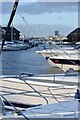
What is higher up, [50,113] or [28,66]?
[50,113]

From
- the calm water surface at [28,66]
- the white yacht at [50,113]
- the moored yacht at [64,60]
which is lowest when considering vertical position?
the calm water surface at [28,66]

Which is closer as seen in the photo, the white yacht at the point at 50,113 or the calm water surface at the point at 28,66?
the white yacht at the point at 50,113

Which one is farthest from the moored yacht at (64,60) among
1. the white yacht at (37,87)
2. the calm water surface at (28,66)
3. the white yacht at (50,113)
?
the white yacht at (50,113)

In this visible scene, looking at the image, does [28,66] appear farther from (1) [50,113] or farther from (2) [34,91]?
(1) [50,113]

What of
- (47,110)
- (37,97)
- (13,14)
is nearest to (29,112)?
(47,110)

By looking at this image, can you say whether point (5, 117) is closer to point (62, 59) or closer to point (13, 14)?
point (13, 14)

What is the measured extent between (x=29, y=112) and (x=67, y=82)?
390 centimetres

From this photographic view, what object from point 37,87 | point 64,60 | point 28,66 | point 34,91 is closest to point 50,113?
point 34,91

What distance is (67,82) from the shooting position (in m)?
7.10

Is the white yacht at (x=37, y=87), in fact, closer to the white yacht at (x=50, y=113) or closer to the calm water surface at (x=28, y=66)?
the white yacht at (x=50, y=113)

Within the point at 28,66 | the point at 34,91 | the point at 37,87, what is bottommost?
the point at 28,66

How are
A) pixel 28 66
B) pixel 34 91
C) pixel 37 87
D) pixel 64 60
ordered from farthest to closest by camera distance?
pixel 28 66
pixel 64 60
pixel 37 87
pixel 34 91

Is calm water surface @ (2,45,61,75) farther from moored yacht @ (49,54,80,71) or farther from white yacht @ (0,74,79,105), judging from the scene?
white yacht @ (0,74,79,105)

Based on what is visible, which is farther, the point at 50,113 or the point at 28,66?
the point at 28,66
